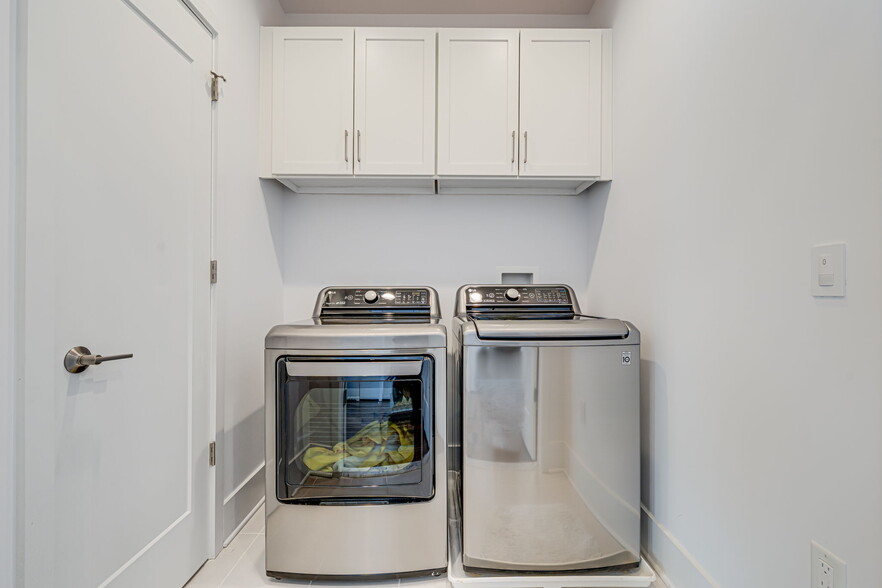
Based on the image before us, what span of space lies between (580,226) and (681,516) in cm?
156

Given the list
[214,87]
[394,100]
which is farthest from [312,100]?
[214,87]

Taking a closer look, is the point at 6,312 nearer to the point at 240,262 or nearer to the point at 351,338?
the point at 351,338

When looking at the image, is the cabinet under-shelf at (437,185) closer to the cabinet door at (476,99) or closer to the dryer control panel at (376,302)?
the cabinet door at (476,99)

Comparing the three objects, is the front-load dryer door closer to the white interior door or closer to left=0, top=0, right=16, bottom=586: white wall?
the white interior door

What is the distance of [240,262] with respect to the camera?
6.36ft

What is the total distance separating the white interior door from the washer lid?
1069mm

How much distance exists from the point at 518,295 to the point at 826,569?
4.79 feet

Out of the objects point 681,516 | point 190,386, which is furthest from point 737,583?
point 190,386

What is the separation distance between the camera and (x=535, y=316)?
7.22 ft

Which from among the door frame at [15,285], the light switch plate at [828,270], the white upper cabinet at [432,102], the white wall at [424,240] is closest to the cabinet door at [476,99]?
the white upper cabinet at [432,102]

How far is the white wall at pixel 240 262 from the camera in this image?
1.77 m

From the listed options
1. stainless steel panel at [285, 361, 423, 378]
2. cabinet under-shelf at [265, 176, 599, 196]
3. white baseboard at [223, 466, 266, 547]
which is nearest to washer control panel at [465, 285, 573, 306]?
cabinet under-shelf at [265, 176, 599, 196]

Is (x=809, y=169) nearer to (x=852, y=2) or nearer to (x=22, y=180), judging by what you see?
(x=852, y=2)

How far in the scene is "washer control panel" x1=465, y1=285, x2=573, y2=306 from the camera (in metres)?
2.22
